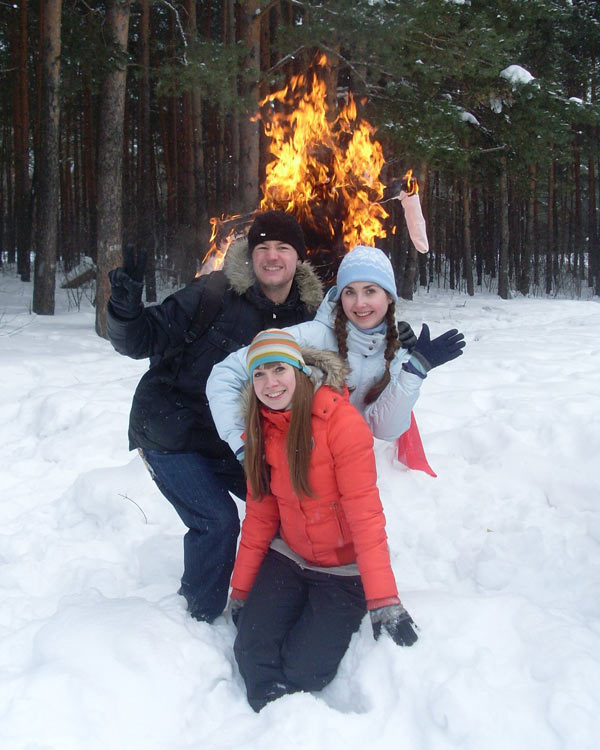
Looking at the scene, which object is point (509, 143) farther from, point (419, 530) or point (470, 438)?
point (419, 530)

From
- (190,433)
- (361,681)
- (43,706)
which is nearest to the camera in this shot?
(43,706)

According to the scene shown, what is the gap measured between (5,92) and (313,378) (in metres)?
15.5

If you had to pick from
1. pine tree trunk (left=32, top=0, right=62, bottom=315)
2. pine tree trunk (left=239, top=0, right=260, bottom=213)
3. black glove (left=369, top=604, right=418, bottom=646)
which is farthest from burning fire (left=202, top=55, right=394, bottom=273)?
pine tree trunk (left=32, top=0, right=62, bottom=315)

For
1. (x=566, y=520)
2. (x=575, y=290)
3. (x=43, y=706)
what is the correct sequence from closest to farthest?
(x=43, y=706), (x=566, y=520), (x=575, y=290)

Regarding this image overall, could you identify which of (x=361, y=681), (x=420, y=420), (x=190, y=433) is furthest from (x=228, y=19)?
(x=361, y=681)

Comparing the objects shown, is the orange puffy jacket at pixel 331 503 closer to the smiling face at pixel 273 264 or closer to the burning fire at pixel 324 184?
the smiling face at pixel 273 264

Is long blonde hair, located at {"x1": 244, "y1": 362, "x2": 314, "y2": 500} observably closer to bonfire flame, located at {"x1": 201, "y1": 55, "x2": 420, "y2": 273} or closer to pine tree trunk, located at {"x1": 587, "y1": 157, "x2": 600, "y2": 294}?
bonfire flame, located at {"x1": 201, "y1": 55, "x2": 420, "y2": 273}

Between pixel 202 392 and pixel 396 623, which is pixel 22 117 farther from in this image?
pixel 396 623

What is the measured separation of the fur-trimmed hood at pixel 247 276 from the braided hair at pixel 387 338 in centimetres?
22

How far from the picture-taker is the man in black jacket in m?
2.78

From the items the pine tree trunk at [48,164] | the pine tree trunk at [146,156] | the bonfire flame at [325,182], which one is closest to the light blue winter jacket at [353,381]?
the bonfire flame at [325,182]

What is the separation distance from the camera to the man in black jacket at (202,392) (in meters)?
Answer: 2.78

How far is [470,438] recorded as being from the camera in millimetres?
4207

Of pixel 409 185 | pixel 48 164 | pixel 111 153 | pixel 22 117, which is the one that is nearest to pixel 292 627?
pixel 409 185
